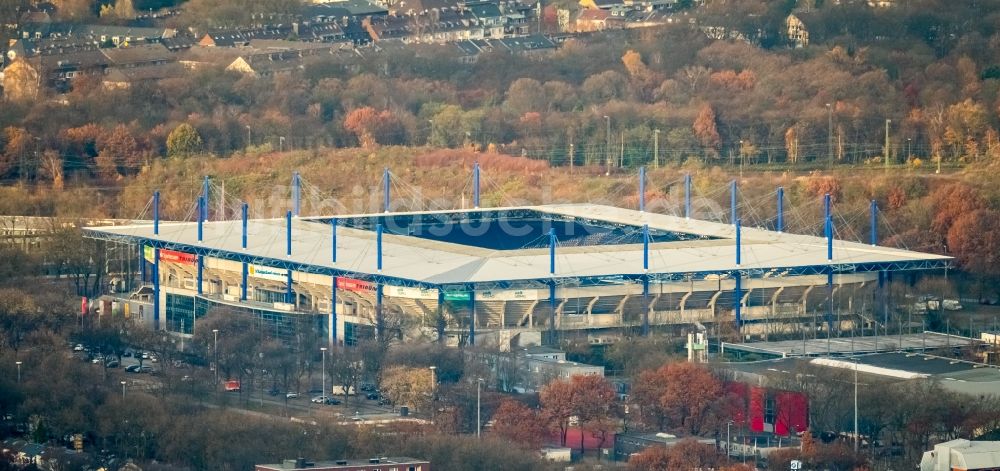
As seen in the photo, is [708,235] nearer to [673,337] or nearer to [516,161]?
[673,337]

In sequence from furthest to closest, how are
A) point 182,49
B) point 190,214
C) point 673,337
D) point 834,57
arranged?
1. point 182,49
2. point 834,57
3. point 190,214
4. point 673,337

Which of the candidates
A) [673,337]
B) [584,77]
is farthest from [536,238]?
[584,77]

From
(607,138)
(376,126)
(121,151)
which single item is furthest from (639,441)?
(376,126)

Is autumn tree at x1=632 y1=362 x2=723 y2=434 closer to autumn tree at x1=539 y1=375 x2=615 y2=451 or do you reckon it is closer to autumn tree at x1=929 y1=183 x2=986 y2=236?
autumn tree at x1=539 y1=375 x2=615 y2=451

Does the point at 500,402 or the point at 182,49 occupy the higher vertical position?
the point at 182,49

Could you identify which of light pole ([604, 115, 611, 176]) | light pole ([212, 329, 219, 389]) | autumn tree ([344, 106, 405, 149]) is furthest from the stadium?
autumn tree ([344, 106, 405, 149])

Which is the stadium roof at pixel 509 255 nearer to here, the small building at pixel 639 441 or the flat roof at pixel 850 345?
the flat roof at pixel 850 345

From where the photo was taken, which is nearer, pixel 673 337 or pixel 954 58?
pixel 673 337
